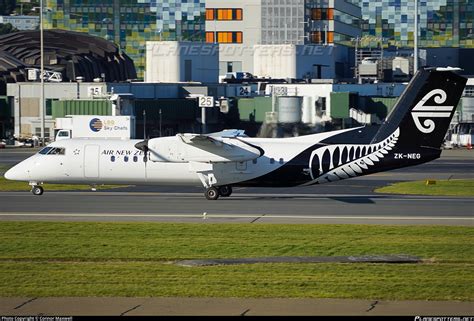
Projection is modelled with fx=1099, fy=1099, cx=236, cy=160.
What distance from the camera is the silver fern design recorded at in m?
46.3

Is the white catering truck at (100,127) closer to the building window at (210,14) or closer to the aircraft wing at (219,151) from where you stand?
the aircraft wing at (219,151)

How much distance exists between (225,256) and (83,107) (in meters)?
56.3

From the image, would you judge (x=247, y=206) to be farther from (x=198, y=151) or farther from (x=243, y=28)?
(x=243, y=28)

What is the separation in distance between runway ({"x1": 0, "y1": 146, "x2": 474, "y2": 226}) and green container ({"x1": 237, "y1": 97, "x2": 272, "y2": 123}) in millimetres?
31922

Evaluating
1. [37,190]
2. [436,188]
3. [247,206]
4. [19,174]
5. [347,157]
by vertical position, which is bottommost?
[436,188]

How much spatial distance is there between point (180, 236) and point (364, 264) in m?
7.51

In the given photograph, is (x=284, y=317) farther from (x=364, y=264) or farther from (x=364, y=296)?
(x=364, y=264)

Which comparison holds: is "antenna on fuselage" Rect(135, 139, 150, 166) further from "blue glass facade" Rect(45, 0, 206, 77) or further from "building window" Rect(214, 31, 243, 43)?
"blue glass facade" Rect(45, 0, 206, 77)

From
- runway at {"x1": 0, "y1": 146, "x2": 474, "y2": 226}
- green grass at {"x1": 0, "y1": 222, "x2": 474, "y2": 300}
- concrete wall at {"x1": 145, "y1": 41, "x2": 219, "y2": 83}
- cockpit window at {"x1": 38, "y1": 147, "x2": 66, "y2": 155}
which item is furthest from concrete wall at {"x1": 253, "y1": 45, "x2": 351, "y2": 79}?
green grass at {"x1": 0, "y1": 222, "x2": 474, "y2": 300}

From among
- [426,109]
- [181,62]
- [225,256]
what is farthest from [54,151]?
[181,62]

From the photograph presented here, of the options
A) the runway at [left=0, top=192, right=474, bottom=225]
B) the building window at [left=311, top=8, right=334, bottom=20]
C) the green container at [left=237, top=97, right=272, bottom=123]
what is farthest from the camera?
the building window at [left=311, top=8, right=334, bottom=20]

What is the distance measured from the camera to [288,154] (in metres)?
46.7

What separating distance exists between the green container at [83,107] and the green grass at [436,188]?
1279 inches

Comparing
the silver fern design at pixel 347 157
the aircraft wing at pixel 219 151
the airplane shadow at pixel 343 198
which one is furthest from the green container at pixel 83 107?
the silver fern design at pixel 347 157
